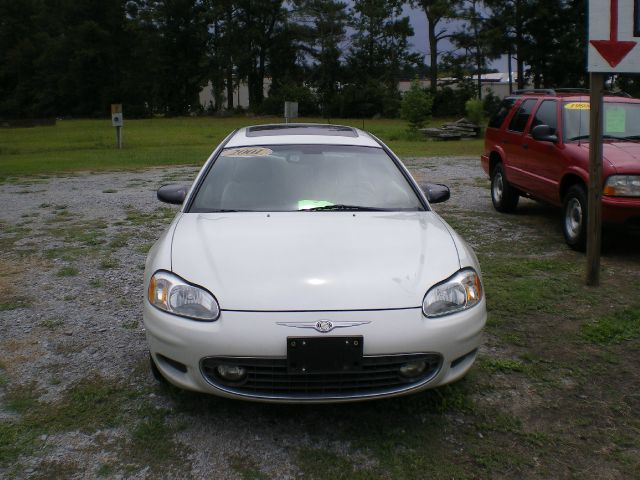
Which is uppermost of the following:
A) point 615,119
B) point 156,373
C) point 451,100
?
point 451,100

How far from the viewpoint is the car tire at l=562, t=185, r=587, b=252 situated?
6910 mm

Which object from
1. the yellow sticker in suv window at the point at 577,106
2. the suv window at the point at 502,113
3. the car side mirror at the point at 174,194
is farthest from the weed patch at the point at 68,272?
the suv window at the point at 502,113

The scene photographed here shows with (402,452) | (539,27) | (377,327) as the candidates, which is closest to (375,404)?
(402,452)

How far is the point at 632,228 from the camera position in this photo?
648 cm

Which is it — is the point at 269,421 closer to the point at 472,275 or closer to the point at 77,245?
the point at 472,275

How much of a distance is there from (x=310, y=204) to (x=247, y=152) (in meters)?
0.81

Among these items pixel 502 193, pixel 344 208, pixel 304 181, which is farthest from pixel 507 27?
pixel 344 208

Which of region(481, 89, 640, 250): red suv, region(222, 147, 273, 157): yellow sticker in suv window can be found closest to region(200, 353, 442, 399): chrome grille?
region(222, 147, 273, 157): yellow sticker in suv window

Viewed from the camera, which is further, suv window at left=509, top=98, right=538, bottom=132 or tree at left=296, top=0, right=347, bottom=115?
tree at left=296, top=0, right=347, bottom=115

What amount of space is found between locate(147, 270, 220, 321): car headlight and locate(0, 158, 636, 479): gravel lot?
608 millimetres

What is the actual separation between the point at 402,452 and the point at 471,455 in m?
0.32

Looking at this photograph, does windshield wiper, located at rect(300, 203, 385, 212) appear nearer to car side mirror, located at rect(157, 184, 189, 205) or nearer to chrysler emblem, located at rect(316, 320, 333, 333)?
car side mirror, located at rect(157, 184, 189, 205)

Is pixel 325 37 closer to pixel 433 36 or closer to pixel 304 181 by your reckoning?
pixel 433 36

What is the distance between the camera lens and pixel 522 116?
8953 mm
